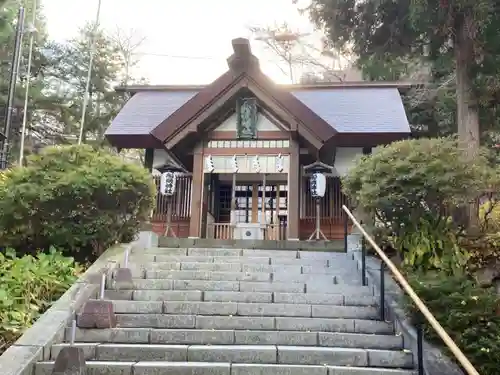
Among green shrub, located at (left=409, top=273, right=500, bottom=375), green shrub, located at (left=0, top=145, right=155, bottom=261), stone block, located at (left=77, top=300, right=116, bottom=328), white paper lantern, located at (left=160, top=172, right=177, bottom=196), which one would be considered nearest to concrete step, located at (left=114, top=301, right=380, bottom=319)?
stone block, located at (left=77, top=300, right=116, bottom=328)

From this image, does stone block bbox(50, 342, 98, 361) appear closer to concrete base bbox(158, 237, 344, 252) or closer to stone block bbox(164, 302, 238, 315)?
stone block bbox(164, 302, 238, 315)

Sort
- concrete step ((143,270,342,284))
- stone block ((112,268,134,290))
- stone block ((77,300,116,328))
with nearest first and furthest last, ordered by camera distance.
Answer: stone block ((77,300,116,328)) < stone block ((112,268,134,290)) < concrete step ((143,270,342,284))

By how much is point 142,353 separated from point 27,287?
1.94 metres

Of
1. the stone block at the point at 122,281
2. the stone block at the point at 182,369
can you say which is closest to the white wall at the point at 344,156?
the stone block at the point at 122,281

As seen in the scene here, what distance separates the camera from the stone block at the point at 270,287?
6.36 metres

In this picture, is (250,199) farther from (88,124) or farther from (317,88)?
(88,124)

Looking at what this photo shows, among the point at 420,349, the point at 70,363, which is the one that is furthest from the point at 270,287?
the point at 70,363

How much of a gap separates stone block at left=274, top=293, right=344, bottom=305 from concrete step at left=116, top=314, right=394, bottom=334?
0.56 meters

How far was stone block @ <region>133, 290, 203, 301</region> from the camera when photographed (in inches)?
239

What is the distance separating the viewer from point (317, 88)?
54.7 feet

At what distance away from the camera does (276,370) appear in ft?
14.6

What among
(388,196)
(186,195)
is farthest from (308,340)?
(186,195)

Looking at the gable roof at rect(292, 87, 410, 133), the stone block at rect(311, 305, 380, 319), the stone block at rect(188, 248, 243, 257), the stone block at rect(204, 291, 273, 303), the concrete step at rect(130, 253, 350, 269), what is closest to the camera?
the stone block at rect(311, 305, 380, 319)

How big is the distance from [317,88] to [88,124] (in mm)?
9815
